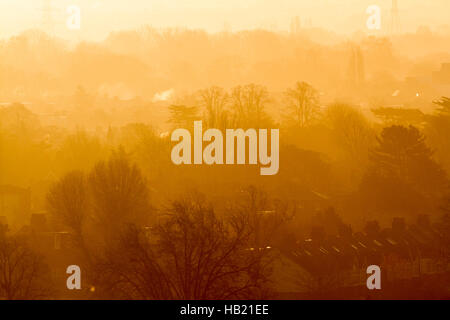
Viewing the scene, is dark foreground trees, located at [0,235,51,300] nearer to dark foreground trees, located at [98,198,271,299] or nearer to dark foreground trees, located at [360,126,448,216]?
dark foreground trees, located at [98,198,271,299]

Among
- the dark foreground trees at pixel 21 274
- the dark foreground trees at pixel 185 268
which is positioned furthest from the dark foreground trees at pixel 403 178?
the dark foreground trees at pixel 21 274

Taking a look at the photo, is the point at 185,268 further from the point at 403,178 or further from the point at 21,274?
the point at 403,178

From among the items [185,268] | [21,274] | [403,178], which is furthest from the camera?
[403,178]

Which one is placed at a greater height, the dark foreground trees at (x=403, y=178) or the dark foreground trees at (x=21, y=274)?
the dark foreground trees at (x=403, y=178)

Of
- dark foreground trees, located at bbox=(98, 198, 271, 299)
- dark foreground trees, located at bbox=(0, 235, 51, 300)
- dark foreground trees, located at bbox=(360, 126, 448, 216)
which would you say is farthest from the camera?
dark foreground trees, located at bbox=(360, 126, 448, 216)

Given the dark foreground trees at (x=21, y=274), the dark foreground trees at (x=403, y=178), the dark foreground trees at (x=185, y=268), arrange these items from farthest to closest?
the dark foreground trees at (x=403, y=178) → the dark foreground trees at (x=21, y=274) → the dark foreground trees at (x=185, y=268)

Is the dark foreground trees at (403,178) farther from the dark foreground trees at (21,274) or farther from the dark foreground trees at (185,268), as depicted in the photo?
the dark foreground trees at (21,274)

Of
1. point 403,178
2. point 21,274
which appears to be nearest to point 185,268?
point 21,274

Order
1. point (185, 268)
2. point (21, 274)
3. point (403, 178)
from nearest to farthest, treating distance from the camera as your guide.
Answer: point (185, 268) → point (21, 274) → point (403, 178)

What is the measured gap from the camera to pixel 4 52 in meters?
30.8

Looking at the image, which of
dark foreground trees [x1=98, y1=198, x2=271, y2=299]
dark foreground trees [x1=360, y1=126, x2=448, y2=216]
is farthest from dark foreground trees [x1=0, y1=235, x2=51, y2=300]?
dark foreground trees [x1=360, y1=126, x2=448, y2=216]
